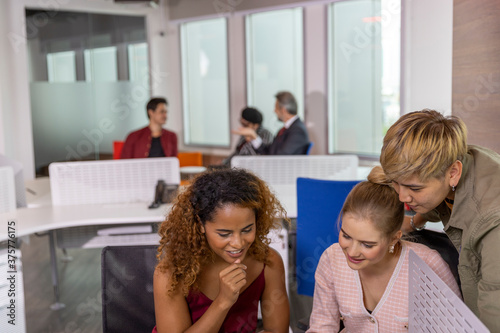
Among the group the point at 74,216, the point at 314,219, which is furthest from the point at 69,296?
the point at 314,219

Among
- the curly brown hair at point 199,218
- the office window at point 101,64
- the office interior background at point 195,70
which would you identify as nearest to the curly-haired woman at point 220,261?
the curly brown hair at point 199,218

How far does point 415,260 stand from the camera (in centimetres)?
102

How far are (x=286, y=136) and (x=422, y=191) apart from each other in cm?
348

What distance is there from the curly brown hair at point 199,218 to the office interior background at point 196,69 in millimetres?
3390

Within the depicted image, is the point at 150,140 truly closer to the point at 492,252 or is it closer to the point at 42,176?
the point at 42,176

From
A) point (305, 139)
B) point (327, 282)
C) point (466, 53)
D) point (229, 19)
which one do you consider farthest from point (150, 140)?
point (327, 282)

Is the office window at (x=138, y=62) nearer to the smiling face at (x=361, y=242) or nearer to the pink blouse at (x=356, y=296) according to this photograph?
the pink blouse at (x=356, y=296)

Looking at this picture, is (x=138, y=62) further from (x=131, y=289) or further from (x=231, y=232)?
(x=231, y=232)

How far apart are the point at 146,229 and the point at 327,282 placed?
2.07m

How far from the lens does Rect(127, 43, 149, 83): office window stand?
686cm

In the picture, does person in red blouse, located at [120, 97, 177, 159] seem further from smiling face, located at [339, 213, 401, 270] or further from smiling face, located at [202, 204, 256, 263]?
smiling face, located at [339, 213, 401, 270]

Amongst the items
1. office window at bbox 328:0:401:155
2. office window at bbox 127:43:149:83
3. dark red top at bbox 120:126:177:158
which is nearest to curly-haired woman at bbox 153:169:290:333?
dark red top at bbox 120:126:177:158

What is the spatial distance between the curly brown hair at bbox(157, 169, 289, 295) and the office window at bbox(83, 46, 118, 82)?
5.37 m

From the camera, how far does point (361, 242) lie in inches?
55.5
